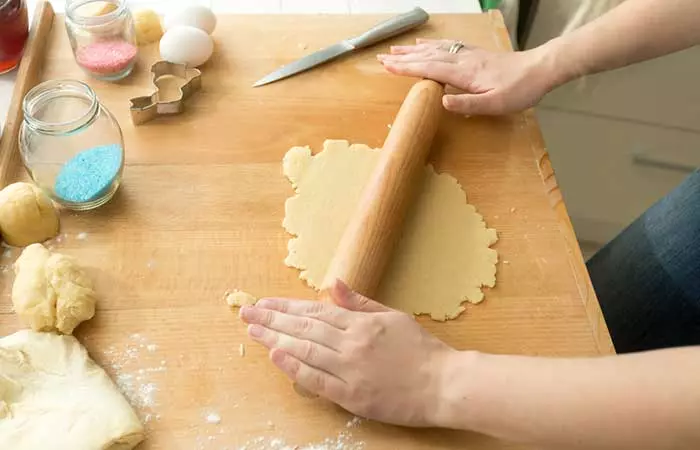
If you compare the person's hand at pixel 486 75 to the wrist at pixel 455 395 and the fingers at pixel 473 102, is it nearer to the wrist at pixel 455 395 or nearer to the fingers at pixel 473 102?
the fingers at pixel 473 102

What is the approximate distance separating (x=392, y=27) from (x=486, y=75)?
210 millimetres

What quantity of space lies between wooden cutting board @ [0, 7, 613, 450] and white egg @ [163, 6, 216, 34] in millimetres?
40

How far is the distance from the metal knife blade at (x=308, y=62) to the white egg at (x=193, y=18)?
5.0 inches

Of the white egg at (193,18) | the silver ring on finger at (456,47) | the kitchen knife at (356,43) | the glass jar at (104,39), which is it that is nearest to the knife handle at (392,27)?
the kitchen knife at (356,43)

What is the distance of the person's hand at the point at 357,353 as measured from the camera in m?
0.72

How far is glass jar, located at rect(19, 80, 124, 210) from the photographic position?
870mm

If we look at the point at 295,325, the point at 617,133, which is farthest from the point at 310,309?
the point at 617,133

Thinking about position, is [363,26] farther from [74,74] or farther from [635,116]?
[635,116]

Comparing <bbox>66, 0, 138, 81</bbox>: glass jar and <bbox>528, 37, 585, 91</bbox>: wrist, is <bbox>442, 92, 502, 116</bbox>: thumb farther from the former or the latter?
<bbox>66, 0, 138, 81</bbox>: glass jar

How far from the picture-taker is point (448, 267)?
90 centimetres

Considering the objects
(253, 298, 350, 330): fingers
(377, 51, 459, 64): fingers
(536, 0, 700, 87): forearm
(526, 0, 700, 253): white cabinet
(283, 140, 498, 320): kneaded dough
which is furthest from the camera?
(526, 0, 700, 253): white cabinet

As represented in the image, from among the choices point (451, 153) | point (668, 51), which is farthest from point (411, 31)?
point (668, 51)

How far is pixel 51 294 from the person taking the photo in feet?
2.54

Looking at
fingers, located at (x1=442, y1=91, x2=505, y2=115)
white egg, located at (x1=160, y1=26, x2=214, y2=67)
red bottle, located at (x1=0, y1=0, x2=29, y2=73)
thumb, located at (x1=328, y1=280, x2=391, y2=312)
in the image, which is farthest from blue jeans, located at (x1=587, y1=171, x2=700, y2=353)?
red bottle, located at (x1=0, y1=0, x2=29, y2=73)
